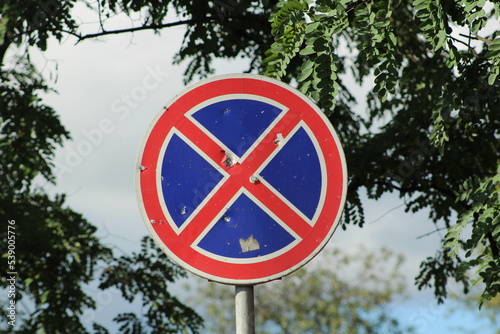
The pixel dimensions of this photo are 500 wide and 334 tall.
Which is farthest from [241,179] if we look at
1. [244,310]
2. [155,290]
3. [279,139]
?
[155,290]

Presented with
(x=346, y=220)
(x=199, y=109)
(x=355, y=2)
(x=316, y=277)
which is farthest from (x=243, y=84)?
(x=316, y=277)

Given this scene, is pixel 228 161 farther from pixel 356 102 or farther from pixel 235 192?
pixel 356 102

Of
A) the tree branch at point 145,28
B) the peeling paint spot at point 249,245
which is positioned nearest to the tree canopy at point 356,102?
the tree branch at point 145,28

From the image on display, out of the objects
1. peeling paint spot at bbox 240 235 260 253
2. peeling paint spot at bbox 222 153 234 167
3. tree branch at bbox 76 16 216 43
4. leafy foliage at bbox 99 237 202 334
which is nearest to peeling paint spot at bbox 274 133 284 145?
peeling paint spot at bbox 222 153 234 167

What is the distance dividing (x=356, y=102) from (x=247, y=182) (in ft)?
17.6

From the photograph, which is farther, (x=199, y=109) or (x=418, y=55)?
(x=418, y=55)

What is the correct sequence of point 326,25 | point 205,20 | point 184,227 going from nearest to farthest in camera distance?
point 184,227 → point 326,25 → point 205,20

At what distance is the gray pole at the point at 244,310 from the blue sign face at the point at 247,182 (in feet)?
0.38

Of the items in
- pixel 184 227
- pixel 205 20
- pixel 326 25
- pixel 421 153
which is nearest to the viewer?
pixel 184 227

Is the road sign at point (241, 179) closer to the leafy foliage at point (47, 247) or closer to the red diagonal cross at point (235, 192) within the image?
the red diagonal cross at point (235, 192)

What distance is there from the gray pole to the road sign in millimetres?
47

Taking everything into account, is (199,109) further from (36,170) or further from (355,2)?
(36,170)

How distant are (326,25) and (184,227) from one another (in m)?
1.65

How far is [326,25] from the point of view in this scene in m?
3.78
